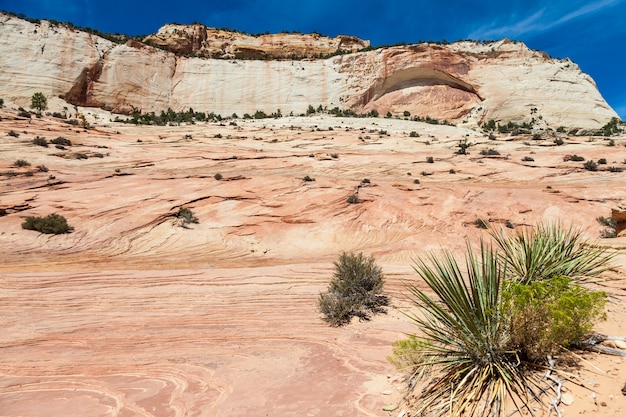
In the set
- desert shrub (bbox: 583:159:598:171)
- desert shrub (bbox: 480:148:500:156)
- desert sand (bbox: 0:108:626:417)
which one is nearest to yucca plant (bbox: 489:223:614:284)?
desert sand (bbox: 0:108:626:417)

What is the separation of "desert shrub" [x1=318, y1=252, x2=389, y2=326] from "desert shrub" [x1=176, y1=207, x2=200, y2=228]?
264 inches

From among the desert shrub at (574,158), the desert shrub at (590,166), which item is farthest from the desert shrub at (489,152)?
the desert shrub at (590,166)

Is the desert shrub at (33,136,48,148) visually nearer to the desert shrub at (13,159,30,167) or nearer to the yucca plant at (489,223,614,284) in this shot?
the desert shrub at (13,159,30,167)

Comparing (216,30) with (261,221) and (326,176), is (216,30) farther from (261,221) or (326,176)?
(261,221)

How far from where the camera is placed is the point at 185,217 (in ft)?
40.4

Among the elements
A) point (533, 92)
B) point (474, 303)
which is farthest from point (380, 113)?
point (474, 303)

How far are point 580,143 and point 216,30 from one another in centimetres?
6007

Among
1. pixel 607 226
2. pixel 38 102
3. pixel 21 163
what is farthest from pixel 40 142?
pixel 607 226

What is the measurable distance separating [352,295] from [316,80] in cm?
4607

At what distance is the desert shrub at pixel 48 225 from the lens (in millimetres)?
10461

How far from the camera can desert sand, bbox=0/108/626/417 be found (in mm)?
3984

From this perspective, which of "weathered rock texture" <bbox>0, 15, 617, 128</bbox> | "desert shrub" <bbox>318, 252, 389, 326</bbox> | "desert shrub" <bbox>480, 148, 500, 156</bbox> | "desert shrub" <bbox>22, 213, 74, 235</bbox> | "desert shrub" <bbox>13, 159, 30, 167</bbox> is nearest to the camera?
"desert shrub" <bbox>318, 252, 389, 326</bbox>

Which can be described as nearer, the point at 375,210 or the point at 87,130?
the point at 375,210

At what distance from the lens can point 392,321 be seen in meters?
6.18
